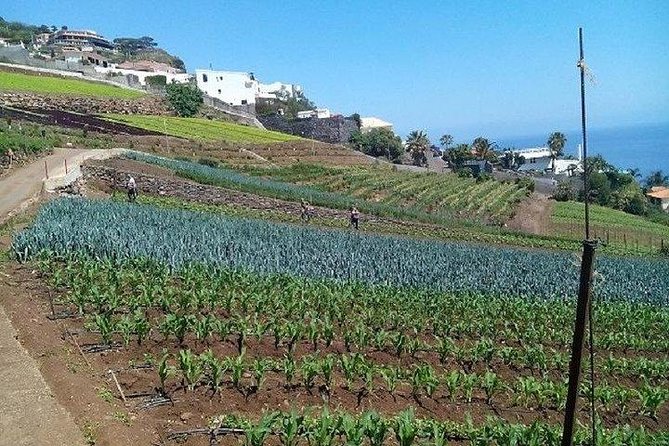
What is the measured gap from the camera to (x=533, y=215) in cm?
5259

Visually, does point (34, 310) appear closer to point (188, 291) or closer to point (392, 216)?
point (188, 291)

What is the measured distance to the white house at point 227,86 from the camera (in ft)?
304

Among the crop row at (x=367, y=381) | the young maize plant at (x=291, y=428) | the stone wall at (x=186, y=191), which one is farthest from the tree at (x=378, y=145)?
the young maize plant at (x=291, y=428)

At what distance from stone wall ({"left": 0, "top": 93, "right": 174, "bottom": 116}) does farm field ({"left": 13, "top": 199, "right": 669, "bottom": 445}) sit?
4148 centimetres

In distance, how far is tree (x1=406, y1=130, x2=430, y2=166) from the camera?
8550 centimetres

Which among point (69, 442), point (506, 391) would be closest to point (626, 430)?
point (506, 391)

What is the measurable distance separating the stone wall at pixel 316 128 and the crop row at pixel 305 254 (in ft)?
206

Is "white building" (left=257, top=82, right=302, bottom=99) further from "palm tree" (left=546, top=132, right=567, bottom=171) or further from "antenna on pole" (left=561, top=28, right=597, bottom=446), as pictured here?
"antenna on pole" (left=561, top=28, right=597, bottom=446)

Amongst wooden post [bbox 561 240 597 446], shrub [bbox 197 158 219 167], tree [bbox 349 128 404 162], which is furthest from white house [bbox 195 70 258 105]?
wooden post [bbox 561 240 597 446]

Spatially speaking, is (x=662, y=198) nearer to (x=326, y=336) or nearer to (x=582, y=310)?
(x=326, y=336)

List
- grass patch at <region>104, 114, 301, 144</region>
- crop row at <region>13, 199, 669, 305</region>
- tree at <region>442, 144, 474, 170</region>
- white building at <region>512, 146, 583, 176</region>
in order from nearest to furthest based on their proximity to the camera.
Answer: crop row at <region>13, 199, 669, 305</region>
grass patch at <region>104, 114, 301, 144</region>
tree at <region>442, 144, 474, 170</region>
white building at <region>512, 146, 583, 176</region>

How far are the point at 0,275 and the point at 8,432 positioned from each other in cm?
728

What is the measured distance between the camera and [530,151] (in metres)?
124

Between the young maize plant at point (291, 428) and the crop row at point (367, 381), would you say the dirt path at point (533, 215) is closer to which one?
the crop row at point (367, 381)
